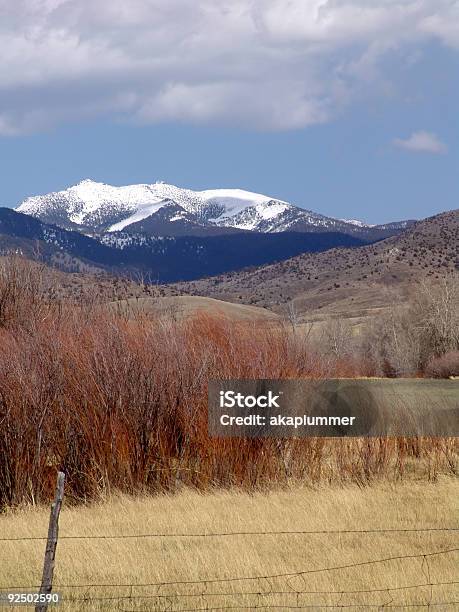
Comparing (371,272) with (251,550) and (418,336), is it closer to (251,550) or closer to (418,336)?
(418,336)

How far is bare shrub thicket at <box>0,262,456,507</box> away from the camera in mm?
20297

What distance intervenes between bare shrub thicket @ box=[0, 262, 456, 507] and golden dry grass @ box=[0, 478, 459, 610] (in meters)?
1.20

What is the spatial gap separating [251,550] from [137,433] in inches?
287

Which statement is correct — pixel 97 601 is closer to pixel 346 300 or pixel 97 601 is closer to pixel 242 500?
pixel 242 500

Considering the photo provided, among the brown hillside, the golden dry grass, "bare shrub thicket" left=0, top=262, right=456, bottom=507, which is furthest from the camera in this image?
the brown hillside

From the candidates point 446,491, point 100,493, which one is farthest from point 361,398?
point 100,493

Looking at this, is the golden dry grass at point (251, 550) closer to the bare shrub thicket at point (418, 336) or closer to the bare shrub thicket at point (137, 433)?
the bare shrub thicket at point (137, 433)

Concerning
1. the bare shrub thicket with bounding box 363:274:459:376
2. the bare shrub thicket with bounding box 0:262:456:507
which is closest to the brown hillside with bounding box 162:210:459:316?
the bare shrub thicket with bounding box 363:274:459:376

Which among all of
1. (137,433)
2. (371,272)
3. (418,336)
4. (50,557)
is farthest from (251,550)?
(371,272)

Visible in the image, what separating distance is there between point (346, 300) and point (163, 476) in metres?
134

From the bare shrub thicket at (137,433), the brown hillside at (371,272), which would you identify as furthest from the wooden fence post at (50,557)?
the brown hillside at (371,272)

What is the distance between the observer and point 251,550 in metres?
13.9

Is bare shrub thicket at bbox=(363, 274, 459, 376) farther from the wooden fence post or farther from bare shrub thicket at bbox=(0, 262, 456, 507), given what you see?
the wooden fence post

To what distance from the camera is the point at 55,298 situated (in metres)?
31.3
